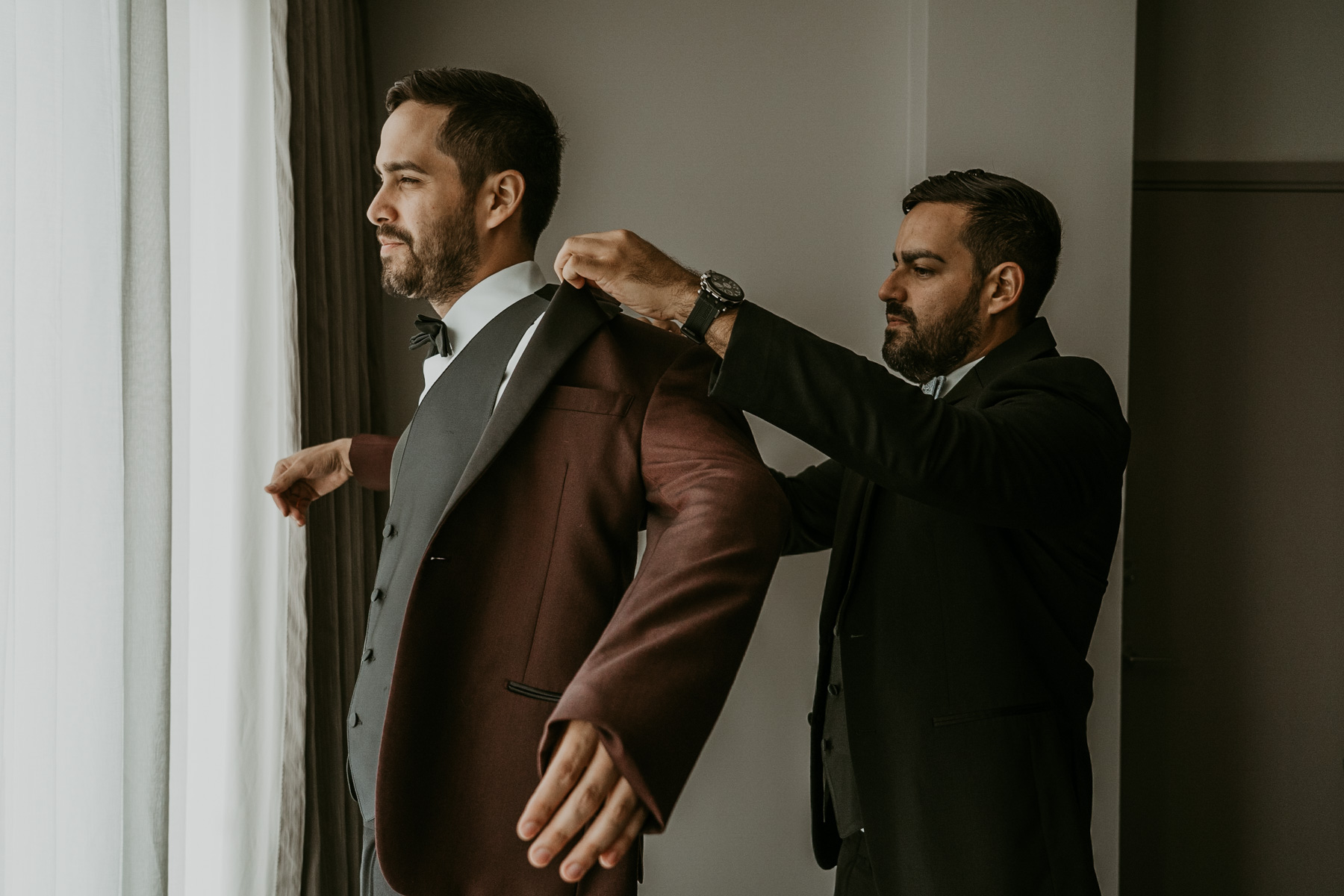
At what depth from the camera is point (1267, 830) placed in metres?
2.45

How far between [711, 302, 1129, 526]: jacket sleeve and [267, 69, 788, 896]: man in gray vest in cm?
6

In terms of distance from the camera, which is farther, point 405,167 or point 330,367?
point 330,367

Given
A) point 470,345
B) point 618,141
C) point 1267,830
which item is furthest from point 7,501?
point 1267,830

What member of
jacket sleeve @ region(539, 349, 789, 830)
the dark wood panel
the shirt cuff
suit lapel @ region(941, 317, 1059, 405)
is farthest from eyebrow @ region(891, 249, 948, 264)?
the dark wood panel

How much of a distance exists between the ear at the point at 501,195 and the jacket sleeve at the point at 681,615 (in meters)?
0.42

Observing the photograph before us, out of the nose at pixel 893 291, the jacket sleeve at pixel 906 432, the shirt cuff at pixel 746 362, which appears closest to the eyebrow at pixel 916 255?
the nose at pixel 893 291

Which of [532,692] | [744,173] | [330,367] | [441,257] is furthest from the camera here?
[744,173]

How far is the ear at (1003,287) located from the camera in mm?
1528

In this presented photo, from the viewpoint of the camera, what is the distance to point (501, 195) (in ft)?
3.64

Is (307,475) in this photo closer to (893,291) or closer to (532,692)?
(532,692)

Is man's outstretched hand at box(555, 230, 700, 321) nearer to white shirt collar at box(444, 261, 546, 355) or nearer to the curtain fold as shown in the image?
white shirt collar at box(444, 261, 546, 355)

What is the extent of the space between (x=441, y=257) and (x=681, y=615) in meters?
0.65

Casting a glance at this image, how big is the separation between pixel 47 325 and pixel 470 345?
0.61 metres

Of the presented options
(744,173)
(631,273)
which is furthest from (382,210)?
(744,173)
